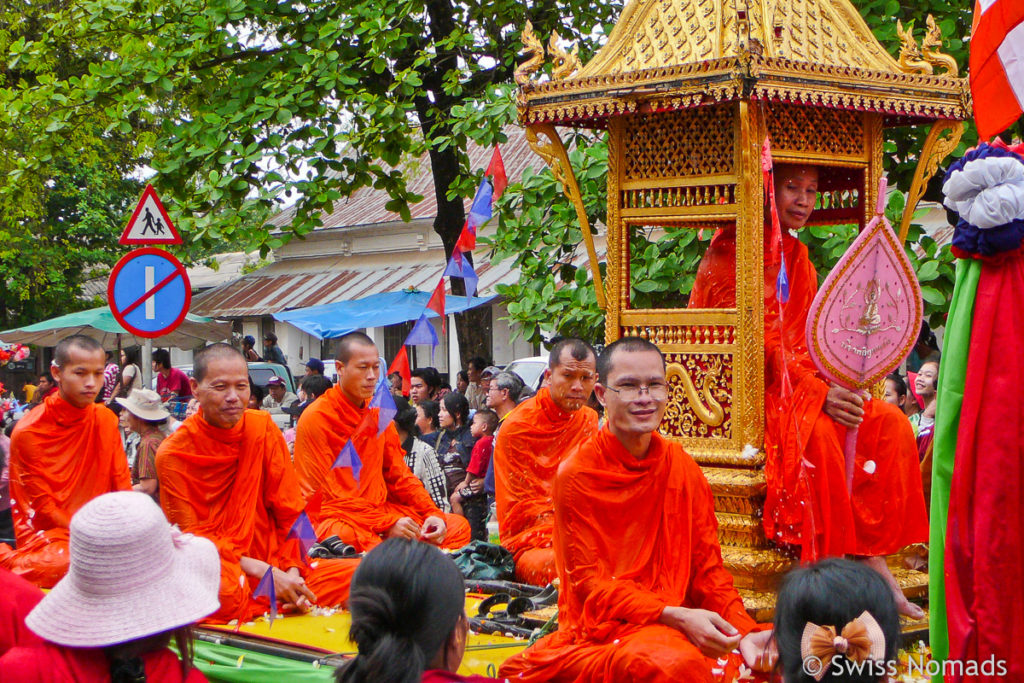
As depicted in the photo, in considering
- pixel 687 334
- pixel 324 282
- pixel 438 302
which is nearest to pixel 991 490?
pixel 687 334

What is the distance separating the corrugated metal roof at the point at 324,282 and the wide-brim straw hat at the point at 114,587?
1912cm

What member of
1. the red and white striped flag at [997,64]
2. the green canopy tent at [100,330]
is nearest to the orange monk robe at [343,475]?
the red and white striped flag at [997,64]

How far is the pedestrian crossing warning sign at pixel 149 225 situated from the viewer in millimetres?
7922

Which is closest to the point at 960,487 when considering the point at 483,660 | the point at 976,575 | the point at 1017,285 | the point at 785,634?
the point at 976,575

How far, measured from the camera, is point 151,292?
7.73 m

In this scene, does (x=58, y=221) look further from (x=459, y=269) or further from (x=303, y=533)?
(x=303, y=533)

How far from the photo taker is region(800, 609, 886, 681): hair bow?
2383 mm

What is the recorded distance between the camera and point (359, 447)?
6.92 m

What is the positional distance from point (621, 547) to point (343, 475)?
3.18 metres

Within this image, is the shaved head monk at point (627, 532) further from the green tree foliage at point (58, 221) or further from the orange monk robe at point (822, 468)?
the green tree foliage at point (58, 221)

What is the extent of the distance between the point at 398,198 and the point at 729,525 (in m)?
6.34

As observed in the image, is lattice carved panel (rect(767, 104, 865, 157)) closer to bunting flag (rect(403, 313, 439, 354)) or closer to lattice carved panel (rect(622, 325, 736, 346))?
lattice carved panel (rect(622, 325, 736, 346))

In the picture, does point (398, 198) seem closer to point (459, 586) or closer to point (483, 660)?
point (483, 660)

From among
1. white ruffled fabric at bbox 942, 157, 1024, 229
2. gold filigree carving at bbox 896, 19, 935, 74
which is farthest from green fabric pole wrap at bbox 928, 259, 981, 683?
gold filigree carving at bbox 896, 19, 935, 74
